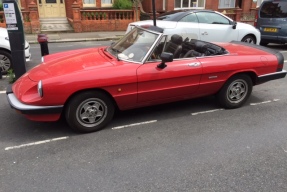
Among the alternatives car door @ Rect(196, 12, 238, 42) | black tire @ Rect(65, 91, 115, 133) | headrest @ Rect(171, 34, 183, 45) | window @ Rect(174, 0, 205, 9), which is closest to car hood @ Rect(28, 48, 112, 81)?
black tire @ Rect(65, 91, 115, 133)

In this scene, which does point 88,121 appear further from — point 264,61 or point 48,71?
point 264,61

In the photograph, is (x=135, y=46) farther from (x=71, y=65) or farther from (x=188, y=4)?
(x=188, y=4)

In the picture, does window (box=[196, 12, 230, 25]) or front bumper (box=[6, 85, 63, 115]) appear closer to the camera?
front bumper (box=[6, 85, 63, 115])

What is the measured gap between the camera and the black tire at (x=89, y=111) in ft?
11.9

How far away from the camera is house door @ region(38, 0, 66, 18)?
16.5m

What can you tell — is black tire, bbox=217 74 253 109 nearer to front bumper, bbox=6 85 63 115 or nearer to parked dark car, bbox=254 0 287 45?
front bumper, bbox=6 85 63 115

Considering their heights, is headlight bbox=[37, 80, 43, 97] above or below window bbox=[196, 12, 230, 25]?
below

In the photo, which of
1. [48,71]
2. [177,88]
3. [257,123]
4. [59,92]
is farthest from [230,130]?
[48,71]

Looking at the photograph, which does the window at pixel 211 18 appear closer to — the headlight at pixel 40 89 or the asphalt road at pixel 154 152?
the asphalt road at pixel 154 152

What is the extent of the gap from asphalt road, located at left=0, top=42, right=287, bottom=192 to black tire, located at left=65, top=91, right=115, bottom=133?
140mm

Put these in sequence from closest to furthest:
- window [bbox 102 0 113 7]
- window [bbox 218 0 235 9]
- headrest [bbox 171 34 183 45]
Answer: headrest [bbox 171 34 183 45], window [bbox 102 0 113 7], window [bbox 218 0 235 9]

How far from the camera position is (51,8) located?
16.8m

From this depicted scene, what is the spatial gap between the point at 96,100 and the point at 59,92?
515 millimetres

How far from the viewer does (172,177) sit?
9.58 ft
